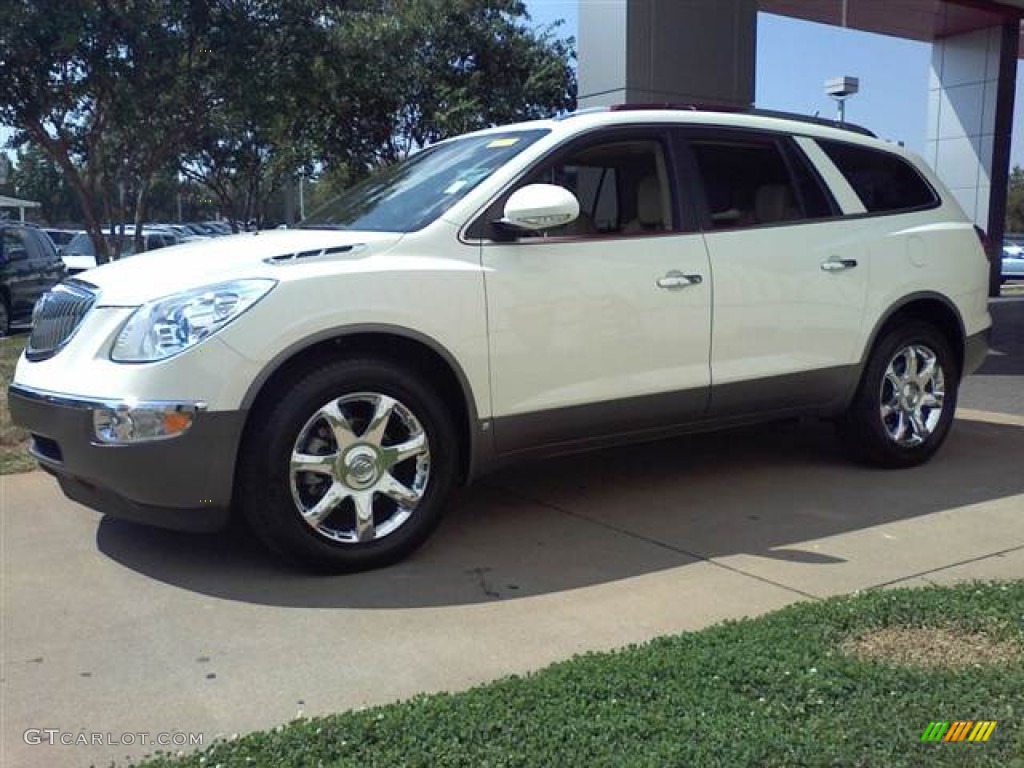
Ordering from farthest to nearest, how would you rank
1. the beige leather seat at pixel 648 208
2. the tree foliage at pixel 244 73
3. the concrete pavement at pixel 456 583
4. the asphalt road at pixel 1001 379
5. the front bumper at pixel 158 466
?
the tree foliage at pixel 244 73 < the asphalt road at pixel 1001 379 < the beige leather seat at pixel 648 208 < the front bumper at pixel 158 466 < the concrete pavement at pixel 456 583

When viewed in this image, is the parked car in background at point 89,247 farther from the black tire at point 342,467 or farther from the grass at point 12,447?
the black tire at point 342,467

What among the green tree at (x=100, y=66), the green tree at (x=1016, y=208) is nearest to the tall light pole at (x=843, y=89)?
the green tree at (x=100, y=66)

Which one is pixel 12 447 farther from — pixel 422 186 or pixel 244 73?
pixel 244 73

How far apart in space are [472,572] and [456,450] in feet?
1.72

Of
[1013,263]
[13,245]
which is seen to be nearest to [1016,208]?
[1013,263]

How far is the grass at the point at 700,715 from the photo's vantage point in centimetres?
259

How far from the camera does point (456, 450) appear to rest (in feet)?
14.3

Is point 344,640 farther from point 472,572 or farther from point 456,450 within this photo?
point 456,450

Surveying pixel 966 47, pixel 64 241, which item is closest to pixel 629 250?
pixel 966 47

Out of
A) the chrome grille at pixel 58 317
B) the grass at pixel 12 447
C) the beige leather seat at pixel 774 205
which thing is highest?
the beige leather seat at pixel 774 205

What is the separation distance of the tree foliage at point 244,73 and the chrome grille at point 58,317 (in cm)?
757

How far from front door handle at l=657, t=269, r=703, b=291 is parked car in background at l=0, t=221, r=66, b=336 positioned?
11707mm

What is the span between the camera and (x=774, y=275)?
200 inches

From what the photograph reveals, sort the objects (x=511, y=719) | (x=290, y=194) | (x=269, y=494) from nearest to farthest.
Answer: (x=511, y=719) < (x=269, y=494) < (x=290, y=194)
